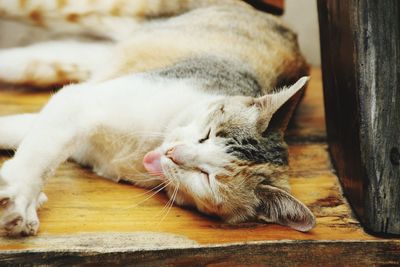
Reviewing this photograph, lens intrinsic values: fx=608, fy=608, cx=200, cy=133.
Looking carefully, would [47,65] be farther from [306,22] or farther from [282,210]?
[306,22]

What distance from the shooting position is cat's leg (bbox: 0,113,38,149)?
2072mm

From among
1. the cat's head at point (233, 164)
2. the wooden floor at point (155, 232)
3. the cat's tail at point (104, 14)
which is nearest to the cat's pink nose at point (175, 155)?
the cat's head at point (233, 164)

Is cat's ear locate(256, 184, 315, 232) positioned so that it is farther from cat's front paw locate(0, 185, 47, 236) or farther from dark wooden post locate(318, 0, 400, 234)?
cat's front paw locate(0, 185, 47, 236)

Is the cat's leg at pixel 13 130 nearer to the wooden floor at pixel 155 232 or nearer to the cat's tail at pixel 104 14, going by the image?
the wooden floor at pixel 155 232

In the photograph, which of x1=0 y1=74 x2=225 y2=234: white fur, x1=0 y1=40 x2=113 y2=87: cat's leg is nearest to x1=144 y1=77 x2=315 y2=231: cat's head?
x1=0 y1=74 x2=225 y2=234: white fur

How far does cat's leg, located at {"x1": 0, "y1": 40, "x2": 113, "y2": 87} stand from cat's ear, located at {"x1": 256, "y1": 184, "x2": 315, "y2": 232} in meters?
1.09

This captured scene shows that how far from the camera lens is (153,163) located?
185 centimetres

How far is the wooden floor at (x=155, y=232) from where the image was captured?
5.22 ft

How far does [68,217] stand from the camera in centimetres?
175

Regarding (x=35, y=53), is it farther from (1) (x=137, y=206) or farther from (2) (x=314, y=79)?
(2) (x=314, y=79)

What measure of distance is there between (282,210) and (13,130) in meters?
0.96

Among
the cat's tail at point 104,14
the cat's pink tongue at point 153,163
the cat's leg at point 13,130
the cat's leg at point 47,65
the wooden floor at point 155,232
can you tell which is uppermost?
the cat's tail at point 104,14

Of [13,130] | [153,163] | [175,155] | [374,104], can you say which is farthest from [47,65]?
[374,104]

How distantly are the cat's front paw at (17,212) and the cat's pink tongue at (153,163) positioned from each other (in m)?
0.37
